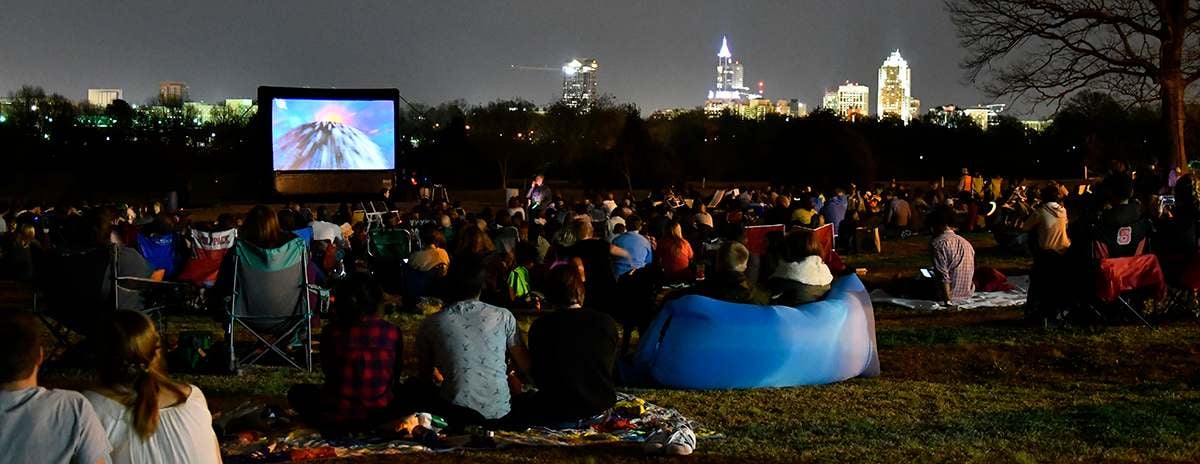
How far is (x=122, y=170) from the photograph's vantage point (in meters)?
51.1

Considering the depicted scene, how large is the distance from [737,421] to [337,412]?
2.27 meters

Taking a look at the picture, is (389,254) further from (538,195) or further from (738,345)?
(538,195)

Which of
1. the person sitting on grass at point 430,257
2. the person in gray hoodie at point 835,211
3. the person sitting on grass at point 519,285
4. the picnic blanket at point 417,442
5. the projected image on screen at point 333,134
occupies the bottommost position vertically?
the picnic blanket at point 417,442

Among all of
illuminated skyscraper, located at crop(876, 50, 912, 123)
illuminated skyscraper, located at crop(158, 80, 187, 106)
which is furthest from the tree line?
illuminated skyscraper, located at crop(876, 50, 912, 123)

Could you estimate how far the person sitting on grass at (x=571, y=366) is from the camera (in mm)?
6727

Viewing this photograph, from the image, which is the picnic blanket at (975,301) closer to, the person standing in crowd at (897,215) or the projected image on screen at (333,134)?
the person standing in crowd at (897,215)

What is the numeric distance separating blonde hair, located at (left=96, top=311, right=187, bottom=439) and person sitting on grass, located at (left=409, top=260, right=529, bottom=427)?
8.85 feet

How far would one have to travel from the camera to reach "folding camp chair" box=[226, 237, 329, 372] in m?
8.85

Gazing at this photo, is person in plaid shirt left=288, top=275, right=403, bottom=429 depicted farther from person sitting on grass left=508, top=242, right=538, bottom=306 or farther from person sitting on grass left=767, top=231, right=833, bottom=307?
person sitting on grass left=508, top=242, right=538, bottom=306

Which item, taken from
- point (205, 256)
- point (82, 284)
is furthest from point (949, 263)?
point (82, 284)

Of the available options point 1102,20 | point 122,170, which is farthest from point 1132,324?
point 122,170

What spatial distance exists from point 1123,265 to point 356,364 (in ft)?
23.3

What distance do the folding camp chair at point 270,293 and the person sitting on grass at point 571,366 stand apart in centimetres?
271

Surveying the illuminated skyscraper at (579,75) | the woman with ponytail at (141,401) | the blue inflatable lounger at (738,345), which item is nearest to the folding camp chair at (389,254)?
the blue inflatable lounger at (738,345)
